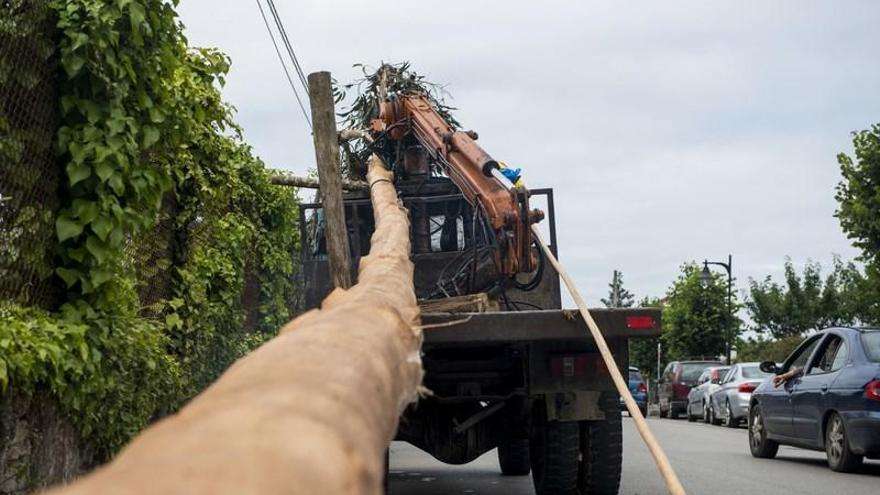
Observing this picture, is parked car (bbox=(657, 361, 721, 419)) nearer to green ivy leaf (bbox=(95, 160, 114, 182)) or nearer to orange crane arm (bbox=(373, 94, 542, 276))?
orange crane arm (bbox=(373, 94, 542, 276))

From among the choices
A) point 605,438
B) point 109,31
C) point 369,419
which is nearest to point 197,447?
point 369,419

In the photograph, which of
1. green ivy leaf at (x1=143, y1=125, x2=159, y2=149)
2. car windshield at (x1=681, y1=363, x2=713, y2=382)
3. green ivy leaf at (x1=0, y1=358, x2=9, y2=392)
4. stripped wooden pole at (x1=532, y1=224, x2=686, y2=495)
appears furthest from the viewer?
car windshield at (x1=681, y1=363, x2=713, y2=382)

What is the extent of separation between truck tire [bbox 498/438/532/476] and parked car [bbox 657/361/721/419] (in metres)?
20.7

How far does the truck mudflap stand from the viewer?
873 cm

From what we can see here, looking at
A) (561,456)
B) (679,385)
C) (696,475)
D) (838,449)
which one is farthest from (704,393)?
(561,456)

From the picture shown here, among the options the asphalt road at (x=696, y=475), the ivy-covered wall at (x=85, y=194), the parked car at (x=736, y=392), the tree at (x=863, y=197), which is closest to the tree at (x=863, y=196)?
the tree at (x=863, y=197)

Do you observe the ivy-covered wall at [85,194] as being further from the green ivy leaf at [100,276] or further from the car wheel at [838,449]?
the car wheel at [838,449]

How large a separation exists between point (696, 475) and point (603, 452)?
3758 millimetres

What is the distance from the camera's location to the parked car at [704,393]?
29.1 metres

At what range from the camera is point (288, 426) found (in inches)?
92.9

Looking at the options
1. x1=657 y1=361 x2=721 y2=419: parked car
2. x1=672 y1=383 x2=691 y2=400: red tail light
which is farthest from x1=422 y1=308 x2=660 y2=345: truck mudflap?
x1=672 y1=383 x2=691 y2=400: red tail light

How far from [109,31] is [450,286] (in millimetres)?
5358

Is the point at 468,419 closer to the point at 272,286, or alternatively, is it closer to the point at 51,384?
the point at 51,384

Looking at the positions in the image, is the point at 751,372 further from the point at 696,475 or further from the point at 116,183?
the point at 116,183
